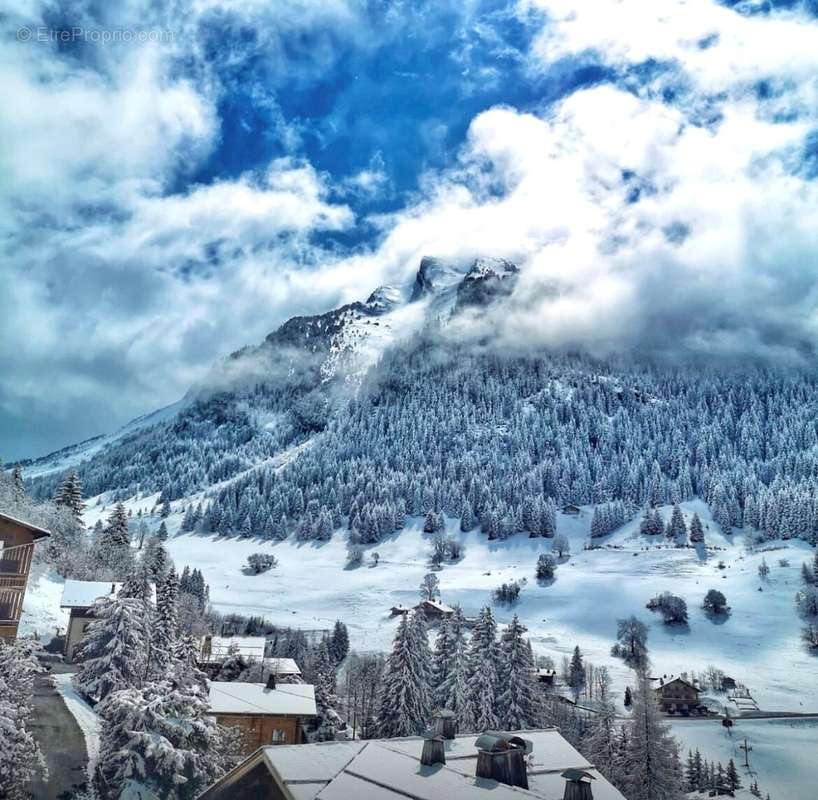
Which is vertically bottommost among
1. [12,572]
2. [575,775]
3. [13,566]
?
[575,775]

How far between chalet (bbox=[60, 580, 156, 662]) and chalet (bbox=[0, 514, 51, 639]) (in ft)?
98.6

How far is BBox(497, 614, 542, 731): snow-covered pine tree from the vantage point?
4688cm

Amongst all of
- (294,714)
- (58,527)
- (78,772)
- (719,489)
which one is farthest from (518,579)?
(78,772)

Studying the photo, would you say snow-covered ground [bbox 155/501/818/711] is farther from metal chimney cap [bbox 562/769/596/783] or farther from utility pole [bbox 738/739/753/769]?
metal chimney cap [bbox 562/769/596/783]

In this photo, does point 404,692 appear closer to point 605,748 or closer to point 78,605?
point 605,748

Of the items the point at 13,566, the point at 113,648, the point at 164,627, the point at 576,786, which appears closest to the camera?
the point at 576,786

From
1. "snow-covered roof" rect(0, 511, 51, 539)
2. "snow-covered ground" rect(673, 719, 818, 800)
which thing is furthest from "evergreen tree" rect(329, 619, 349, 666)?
"snow-covered roof" rect(0, 511, 51, 539)

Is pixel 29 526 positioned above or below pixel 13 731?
above

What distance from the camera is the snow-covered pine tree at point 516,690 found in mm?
46878

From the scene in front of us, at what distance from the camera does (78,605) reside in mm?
58156

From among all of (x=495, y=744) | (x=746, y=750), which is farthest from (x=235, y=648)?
(x=495, y=744)

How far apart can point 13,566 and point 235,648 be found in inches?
1745

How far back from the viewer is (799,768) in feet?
210

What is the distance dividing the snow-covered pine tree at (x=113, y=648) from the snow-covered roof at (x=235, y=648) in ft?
90.8
